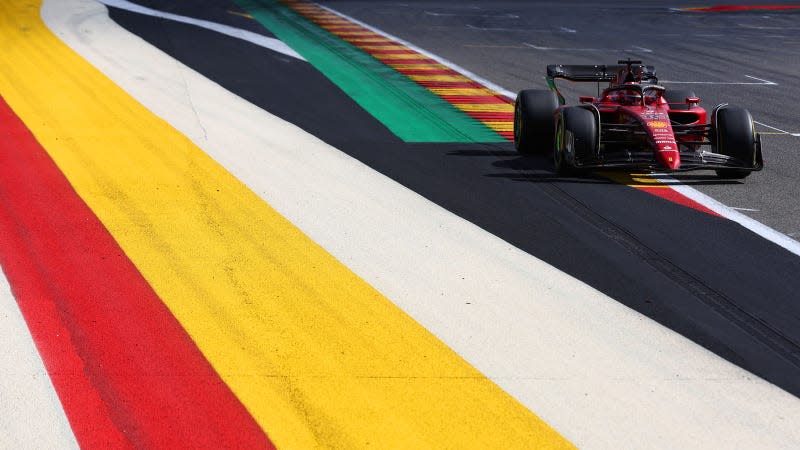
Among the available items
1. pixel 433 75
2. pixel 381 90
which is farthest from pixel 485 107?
pixel 433 75

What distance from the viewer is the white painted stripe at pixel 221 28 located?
71.2ft

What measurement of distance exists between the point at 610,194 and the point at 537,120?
75.3 inches

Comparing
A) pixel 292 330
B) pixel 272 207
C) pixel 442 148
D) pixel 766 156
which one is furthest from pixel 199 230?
pixel 766 156

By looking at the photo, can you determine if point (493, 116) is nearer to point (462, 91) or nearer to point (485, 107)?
point (485, 107)

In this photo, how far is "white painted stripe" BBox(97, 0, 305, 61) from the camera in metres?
21.7

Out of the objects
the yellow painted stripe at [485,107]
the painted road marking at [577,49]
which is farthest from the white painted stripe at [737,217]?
the painted road marking at [577,49]

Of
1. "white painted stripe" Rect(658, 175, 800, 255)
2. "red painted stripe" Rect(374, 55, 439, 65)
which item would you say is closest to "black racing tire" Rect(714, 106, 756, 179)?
"white painted stripe" Rect(658, 175, 800, 255)

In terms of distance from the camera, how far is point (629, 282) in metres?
8.60

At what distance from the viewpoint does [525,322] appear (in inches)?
305

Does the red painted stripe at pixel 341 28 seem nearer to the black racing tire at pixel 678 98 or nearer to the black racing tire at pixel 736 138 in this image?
the black racing tire at pixel 678 98

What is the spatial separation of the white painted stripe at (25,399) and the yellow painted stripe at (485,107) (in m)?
9.74

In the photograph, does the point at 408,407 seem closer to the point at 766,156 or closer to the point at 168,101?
the point at 766,156

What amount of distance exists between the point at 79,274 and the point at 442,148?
19.3 feet

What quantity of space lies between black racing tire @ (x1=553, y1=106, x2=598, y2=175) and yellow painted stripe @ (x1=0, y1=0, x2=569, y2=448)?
314 cm
